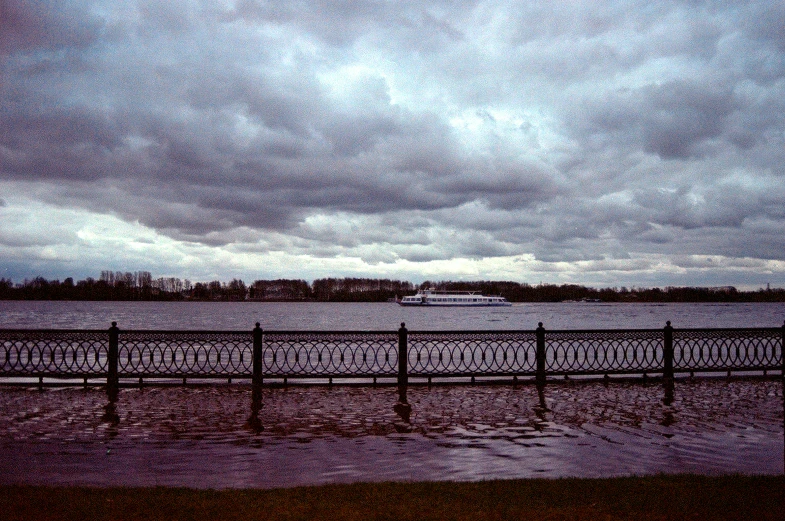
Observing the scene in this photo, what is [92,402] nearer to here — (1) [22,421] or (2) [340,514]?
(1) [22,421]

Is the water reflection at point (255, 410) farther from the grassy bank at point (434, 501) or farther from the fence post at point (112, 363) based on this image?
the grassy bank at point (434, 501)

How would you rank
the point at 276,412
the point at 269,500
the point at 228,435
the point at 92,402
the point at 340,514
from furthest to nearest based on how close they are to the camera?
the point at 92,402 → the point at 276,412 → the point at 228,435 → the point at 269,500 → the point at 340,514

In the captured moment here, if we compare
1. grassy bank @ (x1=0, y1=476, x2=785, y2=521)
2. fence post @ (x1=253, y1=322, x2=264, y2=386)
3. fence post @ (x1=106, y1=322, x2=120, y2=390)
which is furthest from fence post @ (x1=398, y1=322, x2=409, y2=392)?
grassy bank @ (x1=0, y1=476, x2=785, y2=521)

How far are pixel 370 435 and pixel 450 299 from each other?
400ft

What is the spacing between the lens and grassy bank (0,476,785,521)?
18.4 feet

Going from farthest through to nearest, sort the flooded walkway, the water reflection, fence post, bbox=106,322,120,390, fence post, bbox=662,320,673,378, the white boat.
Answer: the white boat, fence post, bbox=662,320,673,378, fence post, bbox=106,322,120,390, the water reflection, the flooded walkway

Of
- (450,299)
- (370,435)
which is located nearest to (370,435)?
(370,435)

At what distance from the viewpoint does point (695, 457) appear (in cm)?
845

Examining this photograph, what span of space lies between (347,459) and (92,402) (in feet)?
24.2

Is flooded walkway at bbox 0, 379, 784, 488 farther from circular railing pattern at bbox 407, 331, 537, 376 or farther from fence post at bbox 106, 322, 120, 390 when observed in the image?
circular railing pattern at bbox 407, 331, 537, 376

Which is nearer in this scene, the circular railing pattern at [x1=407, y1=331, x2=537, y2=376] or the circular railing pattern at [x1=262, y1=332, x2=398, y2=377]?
the circular railing pattern at [x1=262, y1=332, x2=398, y2=377]

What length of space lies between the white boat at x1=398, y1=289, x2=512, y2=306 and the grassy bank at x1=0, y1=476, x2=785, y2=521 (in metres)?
124

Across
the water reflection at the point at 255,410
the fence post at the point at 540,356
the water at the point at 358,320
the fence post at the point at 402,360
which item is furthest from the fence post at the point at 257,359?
the water at the point at 358,320

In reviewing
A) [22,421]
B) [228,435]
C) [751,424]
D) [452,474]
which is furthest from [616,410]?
[22,421]
